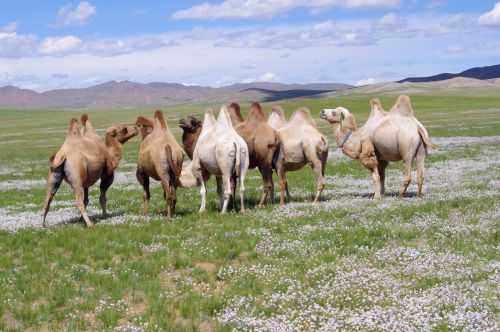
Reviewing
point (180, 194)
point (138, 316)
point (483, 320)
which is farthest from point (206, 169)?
point (483, 320)

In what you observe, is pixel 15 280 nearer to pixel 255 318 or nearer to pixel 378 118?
pixel 255 318

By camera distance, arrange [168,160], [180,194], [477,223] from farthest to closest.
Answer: [180,194]
[168,160]
[477,223]

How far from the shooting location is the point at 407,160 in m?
17.2

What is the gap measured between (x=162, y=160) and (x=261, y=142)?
322 cm

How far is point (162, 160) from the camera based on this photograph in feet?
50.0

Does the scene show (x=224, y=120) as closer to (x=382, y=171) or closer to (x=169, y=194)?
(x=169, y=194)

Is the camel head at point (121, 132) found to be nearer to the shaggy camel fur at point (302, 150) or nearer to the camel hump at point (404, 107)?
the shaggy camel fur at point (302, 150)

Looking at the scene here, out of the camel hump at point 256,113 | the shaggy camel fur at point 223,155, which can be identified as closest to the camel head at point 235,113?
the camel hump at point 256,113

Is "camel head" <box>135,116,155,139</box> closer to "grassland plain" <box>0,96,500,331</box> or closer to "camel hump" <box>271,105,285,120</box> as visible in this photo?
"grassland plain" <box>0,96,500,331</box>

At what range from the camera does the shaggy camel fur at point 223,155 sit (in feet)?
51.0

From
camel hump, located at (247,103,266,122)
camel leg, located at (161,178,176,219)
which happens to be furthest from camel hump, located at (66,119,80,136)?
camel hump, located at (247,103,266,122)

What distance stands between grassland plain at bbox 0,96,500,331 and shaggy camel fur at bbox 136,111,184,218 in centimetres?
84

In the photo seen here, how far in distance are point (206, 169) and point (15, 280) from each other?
703 cm

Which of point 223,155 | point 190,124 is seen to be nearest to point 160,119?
point 190,124
